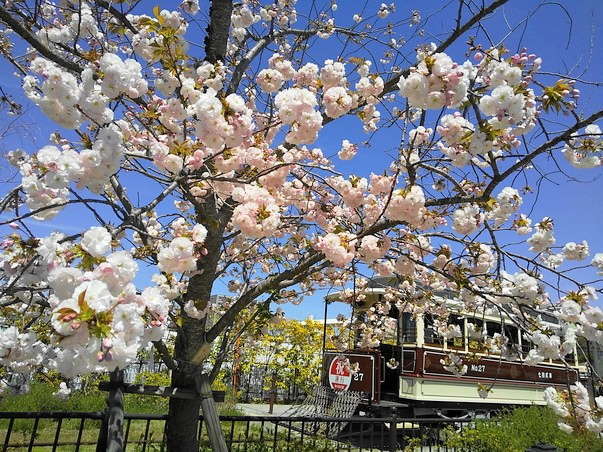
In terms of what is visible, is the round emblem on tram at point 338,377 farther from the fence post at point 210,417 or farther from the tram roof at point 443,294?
the fence post at point 210,417

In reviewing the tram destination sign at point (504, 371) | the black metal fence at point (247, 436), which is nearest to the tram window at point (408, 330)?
the tram destination sign at point (504, 371)

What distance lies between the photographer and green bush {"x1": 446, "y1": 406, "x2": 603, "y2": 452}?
204 inches

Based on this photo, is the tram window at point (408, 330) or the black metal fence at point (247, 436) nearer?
the black metal fence at point (247, 436)

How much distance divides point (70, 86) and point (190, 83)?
827 millimetres

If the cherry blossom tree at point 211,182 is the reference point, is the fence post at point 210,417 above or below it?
below

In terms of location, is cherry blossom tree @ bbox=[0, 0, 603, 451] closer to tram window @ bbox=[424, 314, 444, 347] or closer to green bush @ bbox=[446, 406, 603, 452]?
green bush @ bbox=[446, 406, 603, 452]

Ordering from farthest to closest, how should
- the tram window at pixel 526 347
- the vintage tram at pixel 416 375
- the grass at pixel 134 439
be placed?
the vintage tram at pixel 416 375 → the grass at pixel 134 439 → the tram window at pixel 526 347

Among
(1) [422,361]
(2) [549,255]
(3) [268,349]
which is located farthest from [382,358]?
(3) [268,349]

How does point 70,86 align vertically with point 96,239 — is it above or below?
above

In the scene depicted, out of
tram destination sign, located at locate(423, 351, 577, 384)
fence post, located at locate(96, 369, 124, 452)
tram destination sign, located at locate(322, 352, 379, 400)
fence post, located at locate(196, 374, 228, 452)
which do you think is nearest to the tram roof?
fence post, located at locate(196, 374, 228, 452)

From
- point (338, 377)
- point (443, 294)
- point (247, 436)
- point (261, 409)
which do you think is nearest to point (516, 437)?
point (443, 294)

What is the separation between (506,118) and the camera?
212 cm

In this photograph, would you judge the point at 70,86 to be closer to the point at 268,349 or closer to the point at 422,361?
the point at 422,361

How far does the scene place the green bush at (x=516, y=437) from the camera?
17.0ft
